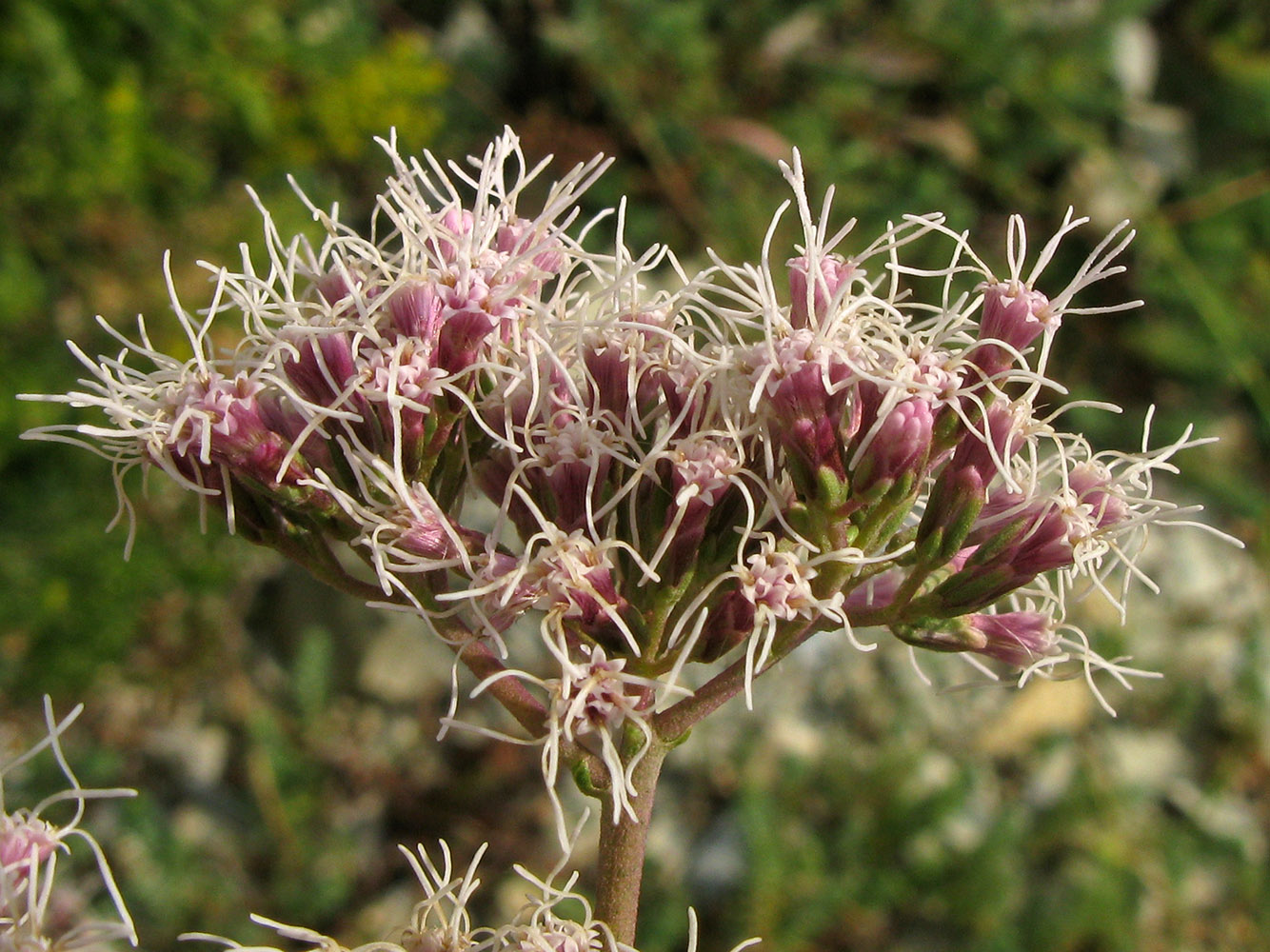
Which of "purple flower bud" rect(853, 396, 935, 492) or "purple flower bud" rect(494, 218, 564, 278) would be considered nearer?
"purple flower bud" rect(853, 396, 935, 492)

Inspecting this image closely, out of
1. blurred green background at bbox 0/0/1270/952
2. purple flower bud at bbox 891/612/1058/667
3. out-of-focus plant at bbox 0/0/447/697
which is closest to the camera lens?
purple flower bud at bbox 891/612/1058/667

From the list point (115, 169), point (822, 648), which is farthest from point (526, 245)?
point (822, 648)

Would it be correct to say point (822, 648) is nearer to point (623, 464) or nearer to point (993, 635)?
point (993, 635)

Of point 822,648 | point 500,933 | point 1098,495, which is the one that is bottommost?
point 822,648

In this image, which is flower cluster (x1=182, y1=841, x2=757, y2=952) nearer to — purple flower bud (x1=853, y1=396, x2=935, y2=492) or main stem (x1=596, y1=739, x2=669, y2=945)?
main stem (x1=596, y1=739, x2=669, y2=945)

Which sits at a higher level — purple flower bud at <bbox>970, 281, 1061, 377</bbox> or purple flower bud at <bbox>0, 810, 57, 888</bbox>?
purple flower bud at <bbox>970, 281, 1061, 377</bbox>

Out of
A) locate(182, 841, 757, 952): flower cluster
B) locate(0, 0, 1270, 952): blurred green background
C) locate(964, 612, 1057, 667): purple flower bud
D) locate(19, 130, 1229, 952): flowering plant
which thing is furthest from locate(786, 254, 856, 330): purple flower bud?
locate(0, 0, 1270, 952): blurred green background

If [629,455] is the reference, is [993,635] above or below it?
below
